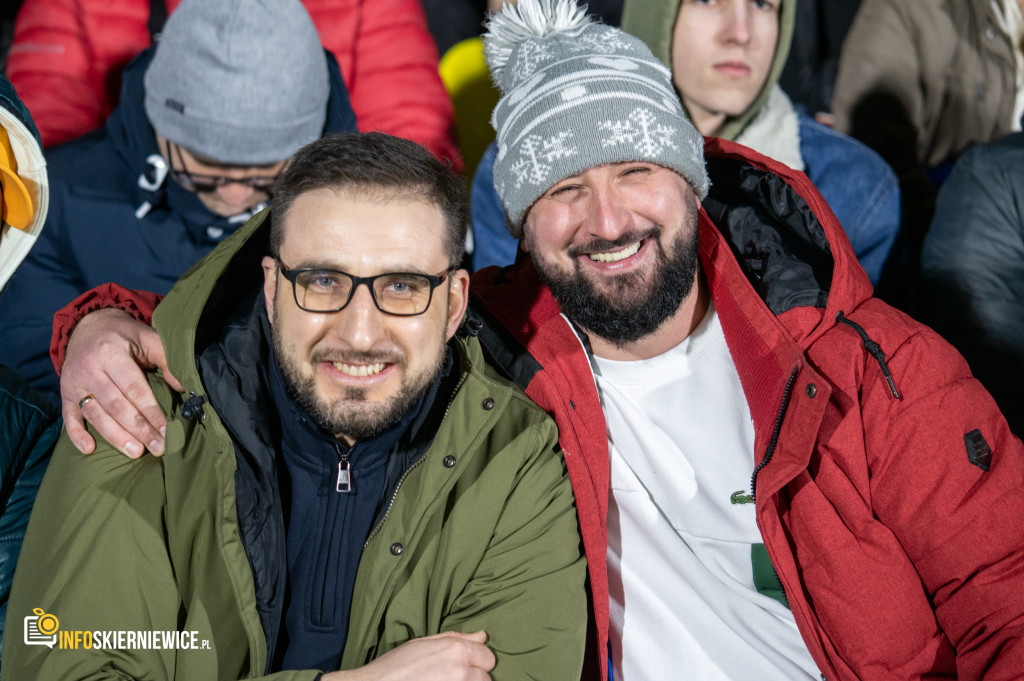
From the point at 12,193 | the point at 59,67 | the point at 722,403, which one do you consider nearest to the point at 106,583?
the point at 12,193

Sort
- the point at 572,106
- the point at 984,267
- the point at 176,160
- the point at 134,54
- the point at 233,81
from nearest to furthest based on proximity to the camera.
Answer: the point at 572,106 < the point at 984,267 < the point at 233,81 < the point at 176,160 < the point at 134,54

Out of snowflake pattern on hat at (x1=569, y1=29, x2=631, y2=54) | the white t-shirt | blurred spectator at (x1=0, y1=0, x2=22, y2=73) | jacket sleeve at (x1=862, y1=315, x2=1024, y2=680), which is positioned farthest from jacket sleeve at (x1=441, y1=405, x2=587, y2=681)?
blurred spectator at (x1=0, y1=0, x2=22, y2=73)

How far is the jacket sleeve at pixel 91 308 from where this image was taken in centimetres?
221

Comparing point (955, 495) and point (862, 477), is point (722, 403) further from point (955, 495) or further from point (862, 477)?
point (955, 495)

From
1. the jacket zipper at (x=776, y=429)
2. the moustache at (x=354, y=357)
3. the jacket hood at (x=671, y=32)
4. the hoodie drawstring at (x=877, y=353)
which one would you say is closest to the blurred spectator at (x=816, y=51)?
the jacket hood at (x=671, y=32)

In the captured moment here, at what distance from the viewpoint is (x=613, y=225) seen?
220 centimetres

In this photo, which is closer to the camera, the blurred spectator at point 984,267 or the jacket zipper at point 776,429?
the jacket zipper at point 776,429

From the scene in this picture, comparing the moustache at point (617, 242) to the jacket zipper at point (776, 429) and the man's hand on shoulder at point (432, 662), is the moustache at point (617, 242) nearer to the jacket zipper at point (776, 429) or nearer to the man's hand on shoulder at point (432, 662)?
the jacket zipper at point (776, 429)

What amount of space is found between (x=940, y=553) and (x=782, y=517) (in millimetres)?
325

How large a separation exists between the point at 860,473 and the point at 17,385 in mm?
1935

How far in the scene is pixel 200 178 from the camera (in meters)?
3.03

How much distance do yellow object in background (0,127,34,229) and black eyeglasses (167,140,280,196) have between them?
102 cm

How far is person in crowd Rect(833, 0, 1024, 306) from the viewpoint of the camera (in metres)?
3.78

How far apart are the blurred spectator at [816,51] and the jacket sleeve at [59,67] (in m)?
2.77
